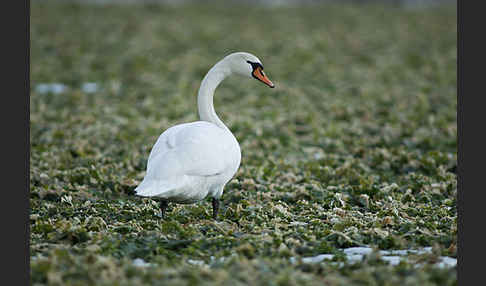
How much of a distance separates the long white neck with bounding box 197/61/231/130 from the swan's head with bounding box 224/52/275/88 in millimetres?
86

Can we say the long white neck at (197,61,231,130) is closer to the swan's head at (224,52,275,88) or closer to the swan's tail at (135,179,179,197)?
the swan's head at (224,52,275,88)

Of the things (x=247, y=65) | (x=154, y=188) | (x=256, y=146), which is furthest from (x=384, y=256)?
(x=256, y=146)

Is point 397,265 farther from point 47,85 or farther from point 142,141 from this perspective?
point 47,85

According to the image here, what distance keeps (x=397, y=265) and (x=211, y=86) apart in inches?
121

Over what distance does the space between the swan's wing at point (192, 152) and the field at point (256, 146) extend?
52 cm

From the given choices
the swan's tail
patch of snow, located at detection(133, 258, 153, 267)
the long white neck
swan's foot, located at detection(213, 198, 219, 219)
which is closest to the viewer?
patch of snow, located at detection(133, 258, 153, 267)

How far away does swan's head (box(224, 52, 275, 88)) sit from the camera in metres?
6.95

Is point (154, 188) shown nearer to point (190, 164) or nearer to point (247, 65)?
point (190, 164)

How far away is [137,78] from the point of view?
15.3 metres

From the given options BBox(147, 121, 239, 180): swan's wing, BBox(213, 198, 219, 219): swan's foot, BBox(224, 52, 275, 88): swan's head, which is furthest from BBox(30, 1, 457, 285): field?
BBox(224, 52, 275, 88): swan's head

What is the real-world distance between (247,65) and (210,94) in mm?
510

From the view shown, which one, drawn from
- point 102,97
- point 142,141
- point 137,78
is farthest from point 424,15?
point 142,141

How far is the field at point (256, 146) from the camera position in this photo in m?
4.89

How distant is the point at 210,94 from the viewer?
6996 millimetres
